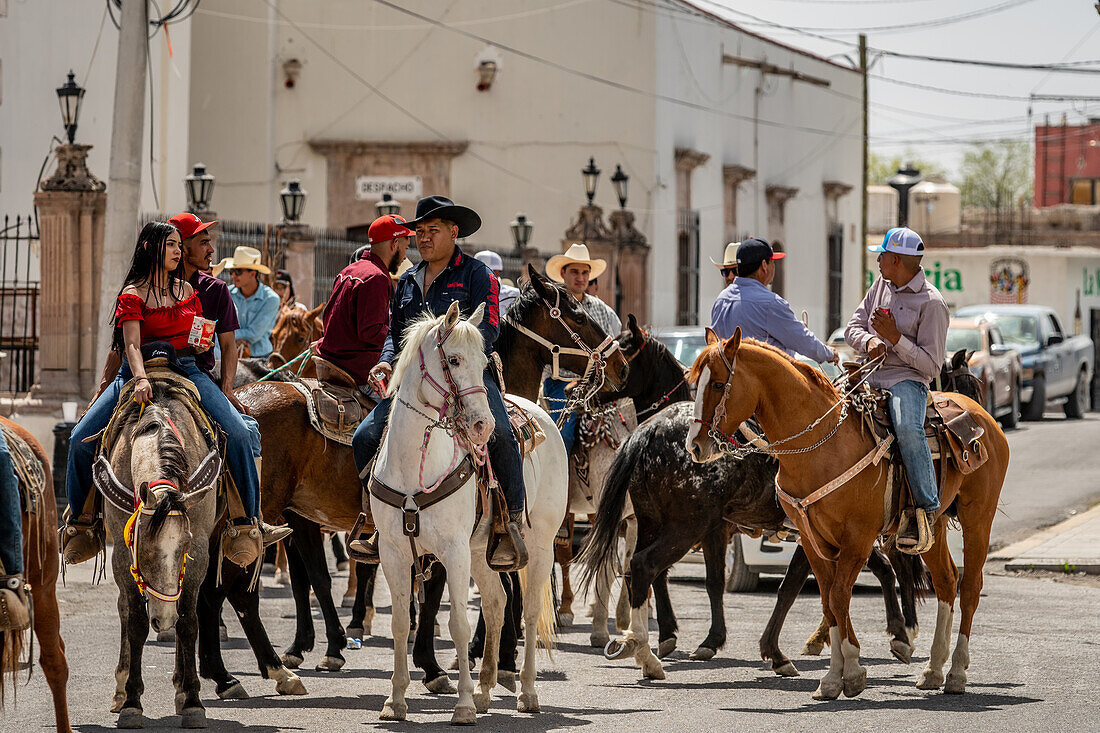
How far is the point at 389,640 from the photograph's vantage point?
1145cm

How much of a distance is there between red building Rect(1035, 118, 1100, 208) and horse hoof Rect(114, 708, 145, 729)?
68.3m

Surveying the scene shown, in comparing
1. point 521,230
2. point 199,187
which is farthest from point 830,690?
point 521,230

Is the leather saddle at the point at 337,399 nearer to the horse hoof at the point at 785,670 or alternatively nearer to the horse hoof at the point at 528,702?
the horse hoof at the point at 528,702

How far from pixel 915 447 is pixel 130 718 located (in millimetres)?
4599

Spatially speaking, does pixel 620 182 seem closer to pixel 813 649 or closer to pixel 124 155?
pixel 124 155

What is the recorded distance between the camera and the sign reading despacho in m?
31.2

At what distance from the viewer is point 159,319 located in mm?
8727

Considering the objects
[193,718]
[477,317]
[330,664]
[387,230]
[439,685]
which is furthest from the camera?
[387,230]

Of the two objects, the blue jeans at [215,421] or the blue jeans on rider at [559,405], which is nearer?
the blue jeans at [215,421]

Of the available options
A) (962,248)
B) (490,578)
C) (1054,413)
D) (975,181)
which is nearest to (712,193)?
(1054,413)

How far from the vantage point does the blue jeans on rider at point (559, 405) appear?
11641 millimetres

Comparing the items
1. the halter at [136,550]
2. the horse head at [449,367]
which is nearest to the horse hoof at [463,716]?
the horse head at [449,367]

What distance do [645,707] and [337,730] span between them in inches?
68.4

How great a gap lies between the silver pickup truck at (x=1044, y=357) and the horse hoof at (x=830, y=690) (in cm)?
2196
